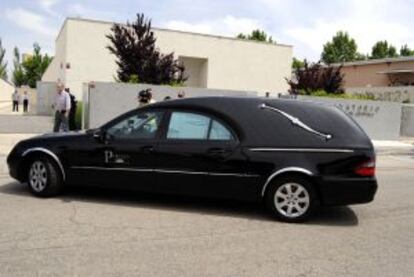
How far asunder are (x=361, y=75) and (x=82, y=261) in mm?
48383

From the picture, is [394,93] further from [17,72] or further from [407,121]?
[17,72]

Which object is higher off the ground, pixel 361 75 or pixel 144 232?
pixel 361 75

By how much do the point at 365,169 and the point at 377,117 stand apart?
1811 cm

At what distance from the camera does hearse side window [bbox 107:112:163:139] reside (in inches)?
325

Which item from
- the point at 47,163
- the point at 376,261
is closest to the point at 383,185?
the point at 376,261

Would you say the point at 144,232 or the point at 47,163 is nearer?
the point at 144,232

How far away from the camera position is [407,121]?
28391 mm

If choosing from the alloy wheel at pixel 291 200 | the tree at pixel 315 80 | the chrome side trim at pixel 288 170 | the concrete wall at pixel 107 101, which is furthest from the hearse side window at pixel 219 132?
the tree at pixel 315 80

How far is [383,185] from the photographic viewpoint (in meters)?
11.5

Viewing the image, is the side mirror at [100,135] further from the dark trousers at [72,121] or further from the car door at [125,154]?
the dark trousers at [72,121]

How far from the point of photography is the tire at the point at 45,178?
8484mm

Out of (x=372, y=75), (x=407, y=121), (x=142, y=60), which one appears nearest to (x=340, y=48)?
(x=372, y=75)

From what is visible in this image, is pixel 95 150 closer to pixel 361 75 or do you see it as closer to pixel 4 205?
pixel 4 205

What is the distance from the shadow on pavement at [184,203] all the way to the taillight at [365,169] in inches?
27.3
